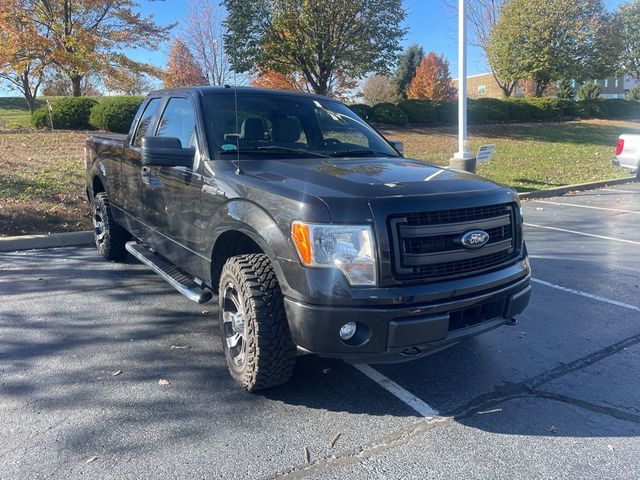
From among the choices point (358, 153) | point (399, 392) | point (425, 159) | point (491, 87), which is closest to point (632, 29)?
point (491, 87)

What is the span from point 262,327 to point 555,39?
96.6ft

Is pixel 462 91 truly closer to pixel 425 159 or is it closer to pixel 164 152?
pixel 425 159

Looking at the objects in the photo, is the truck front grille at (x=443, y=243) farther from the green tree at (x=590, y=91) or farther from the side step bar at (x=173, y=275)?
the green tree at (x=590, y=91)

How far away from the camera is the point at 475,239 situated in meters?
3.25

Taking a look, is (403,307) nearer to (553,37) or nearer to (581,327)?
(581,327)

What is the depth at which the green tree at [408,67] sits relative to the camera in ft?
188

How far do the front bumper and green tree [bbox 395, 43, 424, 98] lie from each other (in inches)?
2189

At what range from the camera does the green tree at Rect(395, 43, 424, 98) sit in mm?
57375

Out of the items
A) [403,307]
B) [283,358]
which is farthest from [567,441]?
[283,358]

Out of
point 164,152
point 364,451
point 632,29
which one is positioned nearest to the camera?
point 364,451

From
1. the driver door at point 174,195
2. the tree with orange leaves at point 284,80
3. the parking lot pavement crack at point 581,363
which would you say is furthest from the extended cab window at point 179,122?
the tree with orange leaves at point 284,80

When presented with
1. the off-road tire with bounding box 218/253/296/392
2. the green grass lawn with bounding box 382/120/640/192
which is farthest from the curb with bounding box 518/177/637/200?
the off-road tire with bounding box 218/253/296/392

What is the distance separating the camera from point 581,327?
15.5ft

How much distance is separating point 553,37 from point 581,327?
89.6 feet
